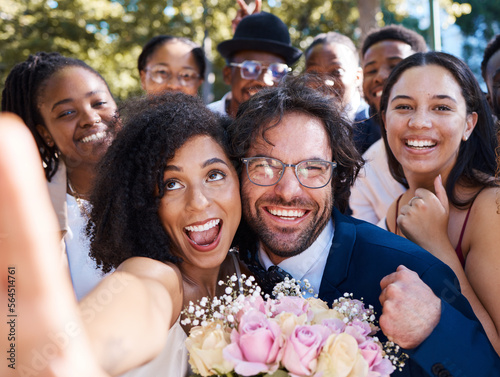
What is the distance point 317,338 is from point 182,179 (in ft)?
4.12

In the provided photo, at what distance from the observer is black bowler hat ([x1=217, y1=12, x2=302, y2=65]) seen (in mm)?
5863

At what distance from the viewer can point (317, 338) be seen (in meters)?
2.12

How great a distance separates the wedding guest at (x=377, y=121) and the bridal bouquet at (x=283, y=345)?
2.68m

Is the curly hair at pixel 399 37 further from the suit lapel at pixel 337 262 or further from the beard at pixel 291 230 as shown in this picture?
the suit lapel at pixel 337 262

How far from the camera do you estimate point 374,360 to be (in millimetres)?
→ 2209

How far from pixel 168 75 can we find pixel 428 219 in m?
3.94

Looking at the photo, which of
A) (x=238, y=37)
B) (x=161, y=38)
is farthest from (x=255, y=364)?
(x=161, y=38)

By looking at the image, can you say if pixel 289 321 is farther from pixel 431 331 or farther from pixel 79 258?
pixel 79 258

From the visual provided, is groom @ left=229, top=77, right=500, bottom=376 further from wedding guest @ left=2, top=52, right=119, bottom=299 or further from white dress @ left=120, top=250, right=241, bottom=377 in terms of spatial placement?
wedding guest @ left=2, top=52, right=119, bottom=299

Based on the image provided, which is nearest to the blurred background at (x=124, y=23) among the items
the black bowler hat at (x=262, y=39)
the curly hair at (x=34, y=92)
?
the black bowler hat at (x=262, y=39)

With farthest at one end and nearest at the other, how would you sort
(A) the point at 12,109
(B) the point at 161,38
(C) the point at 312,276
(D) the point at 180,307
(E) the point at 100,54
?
(E) the point at 100,54 → (B) the point at 161,38 → (A) the point at 12,109 → (C) the point at 312,276 → (D) the point at 180,307

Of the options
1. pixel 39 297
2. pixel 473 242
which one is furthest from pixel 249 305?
pixel 473 242

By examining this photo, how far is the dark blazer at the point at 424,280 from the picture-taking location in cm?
242

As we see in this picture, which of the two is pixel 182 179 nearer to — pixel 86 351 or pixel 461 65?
pixel 86 351
